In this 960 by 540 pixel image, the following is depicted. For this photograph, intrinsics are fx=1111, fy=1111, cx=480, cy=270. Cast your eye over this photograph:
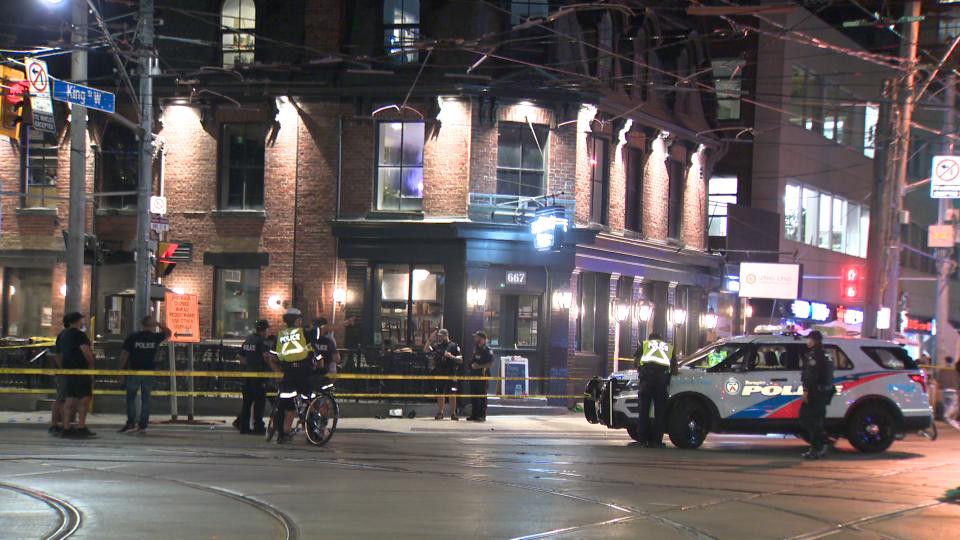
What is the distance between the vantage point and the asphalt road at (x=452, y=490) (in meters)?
9.56

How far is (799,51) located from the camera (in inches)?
1501

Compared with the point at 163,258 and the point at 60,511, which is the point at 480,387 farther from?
the point at 60,511

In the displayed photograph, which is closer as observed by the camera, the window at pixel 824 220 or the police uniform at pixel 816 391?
the police uniform at pixel 816 391

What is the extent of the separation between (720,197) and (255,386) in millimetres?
24717

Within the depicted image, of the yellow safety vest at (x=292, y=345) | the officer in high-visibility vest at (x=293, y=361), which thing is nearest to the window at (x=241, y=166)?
the officer in high-visibility vest at (x=293, y=361)

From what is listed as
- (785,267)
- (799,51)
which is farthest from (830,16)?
(785,267)

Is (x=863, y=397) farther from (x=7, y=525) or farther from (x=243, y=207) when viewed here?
(x=243, y=207)

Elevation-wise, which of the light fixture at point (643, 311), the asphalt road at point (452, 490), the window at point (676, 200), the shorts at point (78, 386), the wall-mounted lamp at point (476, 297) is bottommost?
the asphalt road at point (452, 490)

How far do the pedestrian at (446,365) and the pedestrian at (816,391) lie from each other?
7.91m

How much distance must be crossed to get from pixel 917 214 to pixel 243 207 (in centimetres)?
3548

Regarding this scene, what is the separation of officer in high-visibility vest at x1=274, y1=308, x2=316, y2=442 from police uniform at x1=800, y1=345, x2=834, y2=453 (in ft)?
23.7

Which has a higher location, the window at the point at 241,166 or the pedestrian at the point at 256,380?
the window at the point at 241,166

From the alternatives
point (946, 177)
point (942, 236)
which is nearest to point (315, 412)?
point (946, 177)

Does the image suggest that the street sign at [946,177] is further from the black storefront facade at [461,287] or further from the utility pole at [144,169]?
the utility pole at [144,169]
